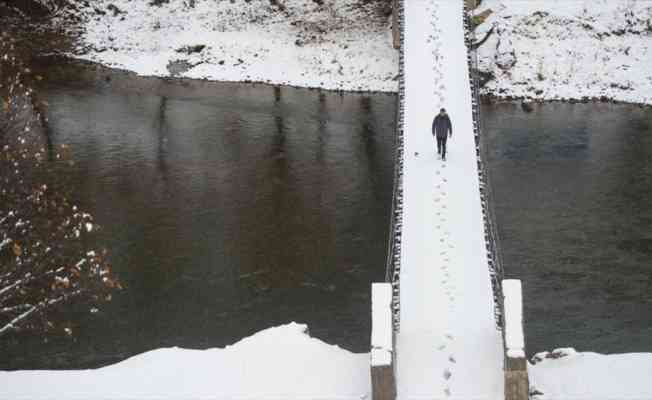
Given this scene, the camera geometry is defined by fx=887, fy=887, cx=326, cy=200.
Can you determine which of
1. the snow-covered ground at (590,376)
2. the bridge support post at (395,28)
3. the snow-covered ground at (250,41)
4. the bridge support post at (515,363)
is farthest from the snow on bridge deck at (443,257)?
the snow-covered ground at (250,41)

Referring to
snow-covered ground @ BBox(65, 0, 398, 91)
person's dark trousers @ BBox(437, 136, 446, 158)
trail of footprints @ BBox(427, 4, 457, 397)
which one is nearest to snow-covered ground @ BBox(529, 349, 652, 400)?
trail of footprints @ BBox(427, 4, 457, 397)

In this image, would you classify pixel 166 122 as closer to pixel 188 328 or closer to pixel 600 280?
pixel 188 328

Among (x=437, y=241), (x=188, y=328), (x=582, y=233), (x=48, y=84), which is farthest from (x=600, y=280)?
(x=48, y=84)

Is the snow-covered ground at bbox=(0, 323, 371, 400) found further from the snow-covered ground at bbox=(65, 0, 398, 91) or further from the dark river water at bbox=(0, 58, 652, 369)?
the snow-covered ground at bbox=(65, 0, 398, 91)

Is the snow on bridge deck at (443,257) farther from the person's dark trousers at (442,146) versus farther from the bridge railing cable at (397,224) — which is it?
the person's dark trousers at (442,146)

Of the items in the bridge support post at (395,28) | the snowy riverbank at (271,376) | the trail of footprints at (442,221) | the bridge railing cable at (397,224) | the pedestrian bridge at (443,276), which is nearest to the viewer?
the pedestrian bridge at (443,276)
